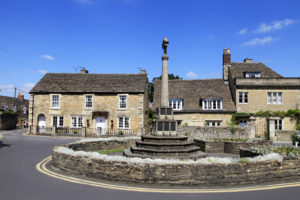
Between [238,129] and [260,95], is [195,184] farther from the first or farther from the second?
[260,95]

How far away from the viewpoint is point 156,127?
39.4 feet

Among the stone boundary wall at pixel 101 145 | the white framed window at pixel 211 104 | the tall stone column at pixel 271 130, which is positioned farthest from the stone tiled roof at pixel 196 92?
the stone boundary wall at pixel 101 145

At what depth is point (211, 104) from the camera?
30250 millimetres

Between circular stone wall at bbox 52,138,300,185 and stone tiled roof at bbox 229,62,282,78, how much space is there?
84.7ft

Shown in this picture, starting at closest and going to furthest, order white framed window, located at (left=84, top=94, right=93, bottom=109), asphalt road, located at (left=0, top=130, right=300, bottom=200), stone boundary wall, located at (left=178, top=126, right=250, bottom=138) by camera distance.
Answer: asphalt road, located at (left=0, top=130, right=300, bottom=200) < stone boundary wall, located at (left=178, top=126, right=250, bottom=138) < white framed window, located at (left=84, top=94, right=93, bottom=109)

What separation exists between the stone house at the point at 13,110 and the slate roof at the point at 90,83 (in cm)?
1005

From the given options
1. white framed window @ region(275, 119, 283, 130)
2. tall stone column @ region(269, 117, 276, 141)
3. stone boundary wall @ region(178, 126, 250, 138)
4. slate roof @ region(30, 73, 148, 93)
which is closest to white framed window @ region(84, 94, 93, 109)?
slate roof @ region(30, 73, 148, 93)

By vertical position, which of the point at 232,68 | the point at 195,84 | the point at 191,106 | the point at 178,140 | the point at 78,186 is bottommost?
the point at 78,186

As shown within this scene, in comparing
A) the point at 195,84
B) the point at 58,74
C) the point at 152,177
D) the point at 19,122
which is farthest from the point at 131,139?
the point at 19,122

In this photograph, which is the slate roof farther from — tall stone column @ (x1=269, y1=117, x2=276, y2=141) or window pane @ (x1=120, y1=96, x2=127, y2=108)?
tall stone column @ (x1=269, y1=117, x2=276, y2=141)

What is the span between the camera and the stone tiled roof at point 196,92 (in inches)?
1193

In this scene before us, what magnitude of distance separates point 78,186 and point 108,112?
23.3 metres

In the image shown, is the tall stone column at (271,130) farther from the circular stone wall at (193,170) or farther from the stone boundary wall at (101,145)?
the circular stone wall at (193,170)

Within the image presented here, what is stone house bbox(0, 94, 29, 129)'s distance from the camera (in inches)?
1431
